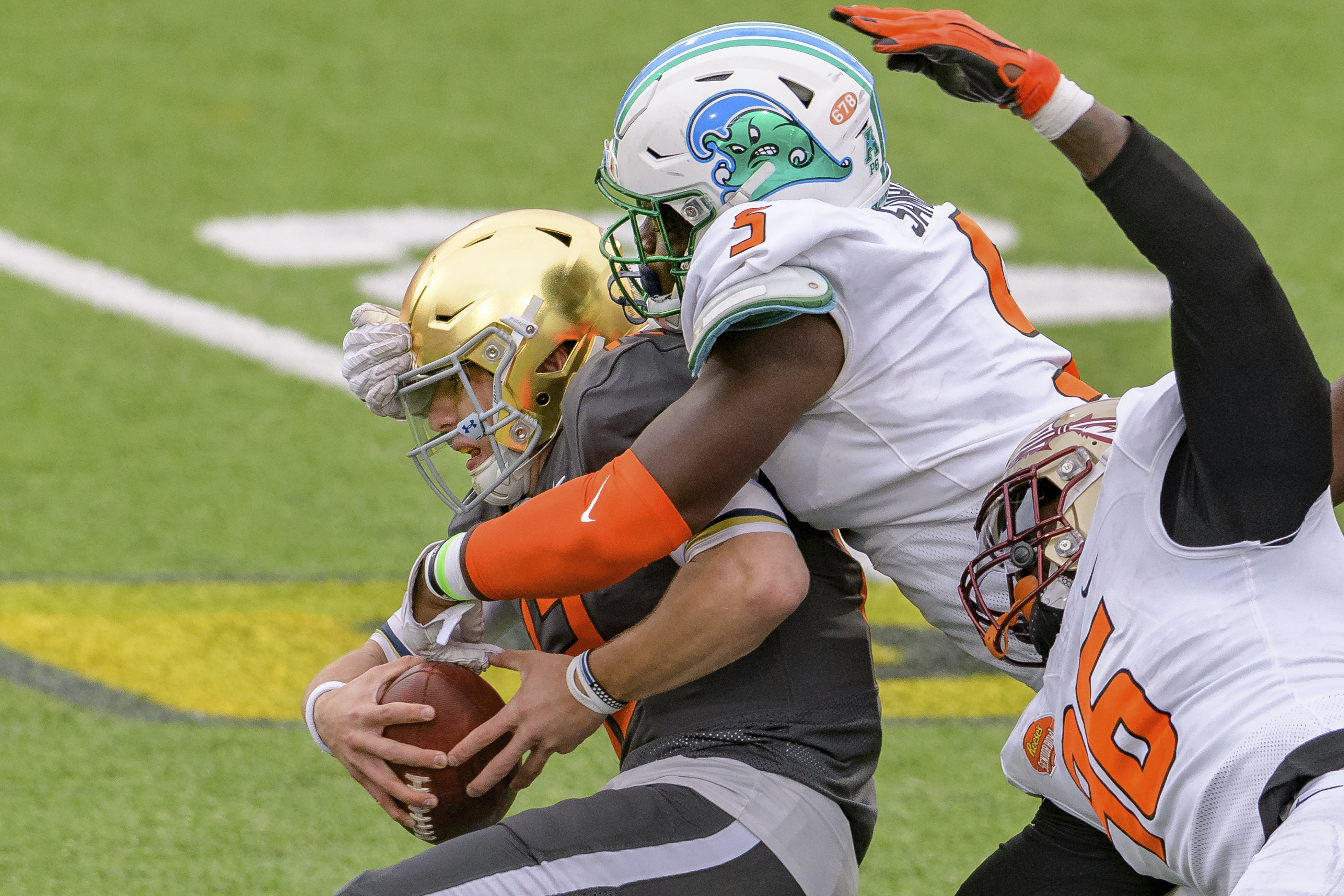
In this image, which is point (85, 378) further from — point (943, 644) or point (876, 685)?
point (876, 685)

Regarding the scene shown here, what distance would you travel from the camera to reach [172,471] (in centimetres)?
521

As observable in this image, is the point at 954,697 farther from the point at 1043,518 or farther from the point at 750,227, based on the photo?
the point at 750,227

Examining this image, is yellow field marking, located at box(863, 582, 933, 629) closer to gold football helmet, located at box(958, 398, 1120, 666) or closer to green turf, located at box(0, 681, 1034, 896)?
green turf, located at box(0, 681, 1034, 896)

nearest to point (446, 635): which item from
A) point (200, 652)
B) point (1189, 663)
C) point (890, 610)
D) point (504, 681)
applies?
point (1189, 663)

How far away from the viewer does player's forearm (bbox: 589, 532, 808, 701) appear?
202cm

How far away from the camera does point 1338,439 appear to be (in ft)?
6.12

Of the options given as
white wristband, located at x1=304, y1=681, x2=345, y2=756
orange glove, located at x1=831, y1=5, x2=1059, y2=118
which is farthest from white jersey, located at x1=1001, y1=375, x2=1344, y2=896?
white wristband, located at x1=304, y1=681, x2=345, y2=756

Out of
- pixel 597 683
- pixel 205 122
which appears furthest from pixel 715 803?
pixel 205 122

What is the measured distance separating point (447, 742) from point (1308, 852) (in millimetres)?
1181

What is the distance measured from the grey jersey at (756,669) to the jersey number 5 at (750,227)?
0.85ft

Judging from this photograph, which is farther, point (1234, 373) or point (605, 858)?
point (605, 858)

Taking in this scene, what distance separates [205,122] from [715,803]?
6.41 m

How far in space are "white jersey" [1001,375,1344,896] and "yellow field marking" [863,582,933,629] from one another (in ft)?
8.85

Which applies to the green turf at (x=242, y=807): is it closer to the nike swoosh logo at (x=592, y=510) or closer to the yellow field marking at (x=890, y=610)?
the yellow field marking at (x=890, y=610)
